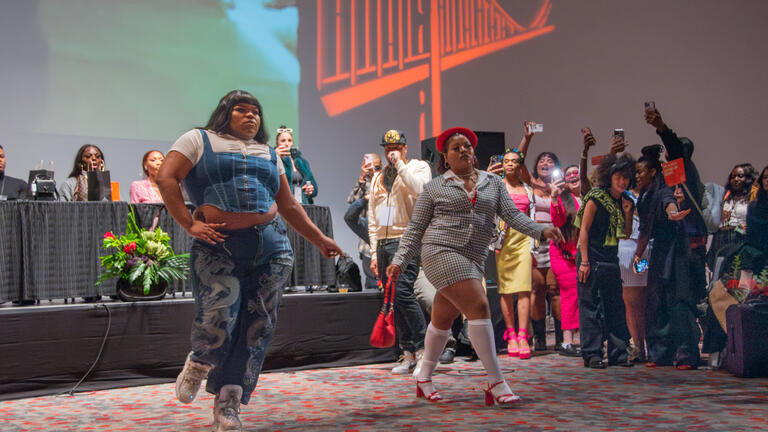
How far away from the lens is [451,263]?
359 cm

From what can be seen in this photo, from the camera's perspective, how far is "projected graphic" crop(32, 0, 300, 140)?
693cm

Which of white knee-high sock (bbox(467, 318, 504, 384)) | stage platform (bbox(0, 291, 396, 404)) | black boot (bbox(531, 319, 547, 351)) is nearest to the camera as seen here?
white knee-high sock (bbox(467, 318, 504, 384))

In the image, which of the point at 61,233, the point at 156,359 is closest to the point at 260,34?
the point at 61,233

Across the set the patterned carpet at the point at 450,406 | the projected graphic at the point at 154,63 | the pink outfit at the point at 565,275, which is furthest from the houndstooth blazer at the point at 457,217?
the projected graphic at the point at 154,63

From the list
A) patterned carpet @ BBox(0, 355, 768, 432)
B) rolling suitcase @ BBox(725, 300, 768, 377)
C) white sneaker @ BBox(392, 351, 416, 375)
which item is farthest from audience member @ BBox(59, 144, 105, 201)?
rolling suitcase @ BBox(725, 300, 768, 377)

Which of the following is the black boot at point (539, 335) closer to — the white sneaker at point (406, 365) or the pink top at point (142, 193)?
the white sneaker at point (406, 365)

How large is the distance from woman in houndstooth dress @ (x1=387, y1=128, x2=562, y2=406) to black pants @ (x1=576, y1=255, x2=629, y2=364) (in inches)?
60.1

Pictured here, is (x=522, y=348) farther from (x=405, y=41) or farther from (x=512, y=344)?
(x=405, y=41)

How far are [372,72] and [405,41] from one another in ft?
2.06

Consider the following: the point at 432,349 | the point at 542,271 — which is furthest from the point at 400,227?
the point at 542,271

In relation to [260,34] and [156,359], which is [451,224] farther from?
[260,34]

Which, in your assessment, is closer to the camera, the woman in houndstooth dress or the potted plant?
the woman in houndstooth dress

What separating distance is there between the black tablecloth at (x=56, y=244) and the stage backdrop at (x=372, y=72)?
2179mm

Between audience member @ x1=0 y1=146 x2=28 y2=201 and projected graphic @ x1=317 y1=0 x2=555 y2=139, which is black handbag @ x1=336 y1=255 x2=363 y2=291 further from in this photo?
projected graphic @ x1=317 y1=0 x2=555 y2=139
